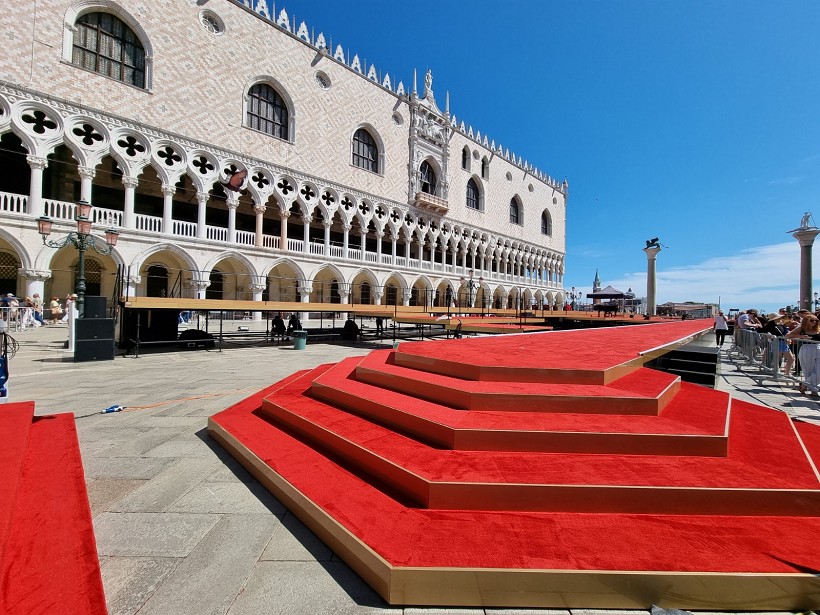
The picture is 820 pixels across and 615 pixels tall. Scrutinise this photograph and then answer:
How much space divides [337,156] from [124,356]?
22747 mm

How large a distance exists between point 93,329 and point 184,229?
589 inches

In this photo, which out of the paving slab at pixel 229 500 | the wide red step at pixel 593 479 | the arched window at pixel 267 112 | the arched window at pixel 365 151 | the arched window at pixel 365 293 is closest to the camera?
the wide red step at pixel 593 479

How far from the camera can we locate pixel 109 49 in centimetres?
1959

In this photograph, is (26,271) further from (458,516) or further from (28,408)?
(458,516)

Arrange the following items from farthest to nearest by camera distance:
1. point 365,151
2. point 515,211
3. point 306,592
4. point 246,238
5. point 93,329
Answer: point 515,211 → point 365,151 → point 246,238 → point 93,329 → point 306,592

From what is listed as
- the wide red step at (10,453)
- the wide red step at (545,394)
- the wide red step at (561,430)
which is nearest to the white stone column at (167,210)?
the wide red step at (10,453)

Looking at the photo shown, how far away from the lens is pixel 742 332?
42.2 ft

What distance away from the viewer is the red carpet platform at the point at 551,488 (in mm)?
1950

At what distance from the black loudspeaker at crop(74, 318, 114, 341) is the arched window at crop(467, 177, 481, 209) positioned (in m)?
38.9

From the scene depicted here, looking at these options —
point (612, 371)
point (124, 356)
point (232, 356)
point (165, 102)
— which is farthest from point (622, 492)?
point (165, 102)

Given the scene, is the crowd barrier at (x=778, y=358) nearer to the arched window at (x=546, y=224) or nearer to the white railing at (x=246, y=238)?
the white railing at (x=246, y=238)

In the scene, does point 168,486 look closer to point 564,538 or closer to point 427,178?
point 564,538

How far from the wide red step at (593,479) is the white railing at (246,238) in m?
24.7

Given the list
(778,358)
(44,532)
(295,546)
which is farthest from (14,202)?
(778,358)
